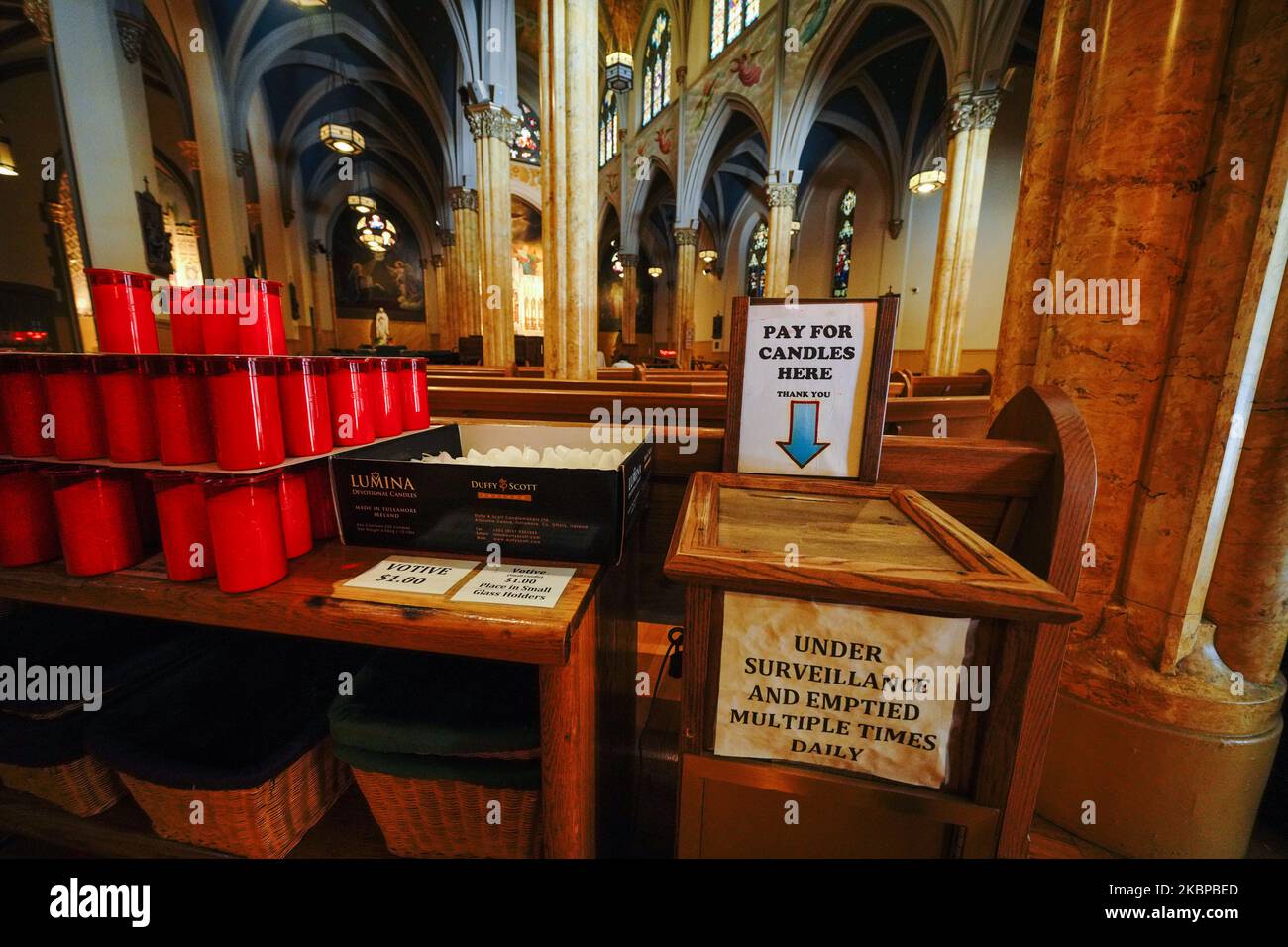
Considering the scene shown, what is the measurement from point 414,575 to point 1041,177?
8.03 feet

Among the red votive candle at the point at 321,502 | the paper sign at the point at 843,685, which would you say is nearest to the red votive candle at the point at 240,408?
the red votive candle at the point at 321,502

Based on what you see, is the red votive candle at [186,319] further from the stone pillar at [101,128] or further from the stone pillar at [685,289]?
the stone pillar at [685,289]

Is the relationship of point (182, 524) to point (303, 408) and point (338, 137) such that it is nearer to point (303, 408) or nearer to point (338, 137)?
point (303, 408)

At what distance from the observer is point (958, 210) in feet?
22.4

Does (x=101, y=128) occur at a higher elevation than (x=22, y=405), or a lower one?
higher

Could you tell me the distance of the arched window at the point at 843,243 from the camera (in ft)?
42.9

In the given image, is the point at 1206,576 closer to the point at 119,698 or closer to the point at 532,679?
the point at 532,679

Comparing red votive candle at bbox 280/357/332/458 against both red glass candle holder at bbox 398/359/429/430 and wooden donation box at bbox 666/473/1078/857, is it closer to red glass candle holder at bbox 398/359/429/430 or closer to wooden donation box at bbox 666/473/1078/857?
red glass candle holder at bbox 398/359/429/430

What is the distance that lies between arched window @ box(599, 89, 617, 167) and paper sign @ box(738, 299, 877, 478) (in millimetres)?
18897

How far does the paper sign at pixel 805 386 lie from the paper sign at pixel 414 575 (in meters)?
0.64

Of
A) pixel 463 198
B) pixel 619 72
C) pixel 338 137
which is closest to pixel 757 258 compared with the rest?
pixel 619 72

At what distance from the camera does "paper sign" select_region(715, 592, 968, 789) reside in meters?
0.67
